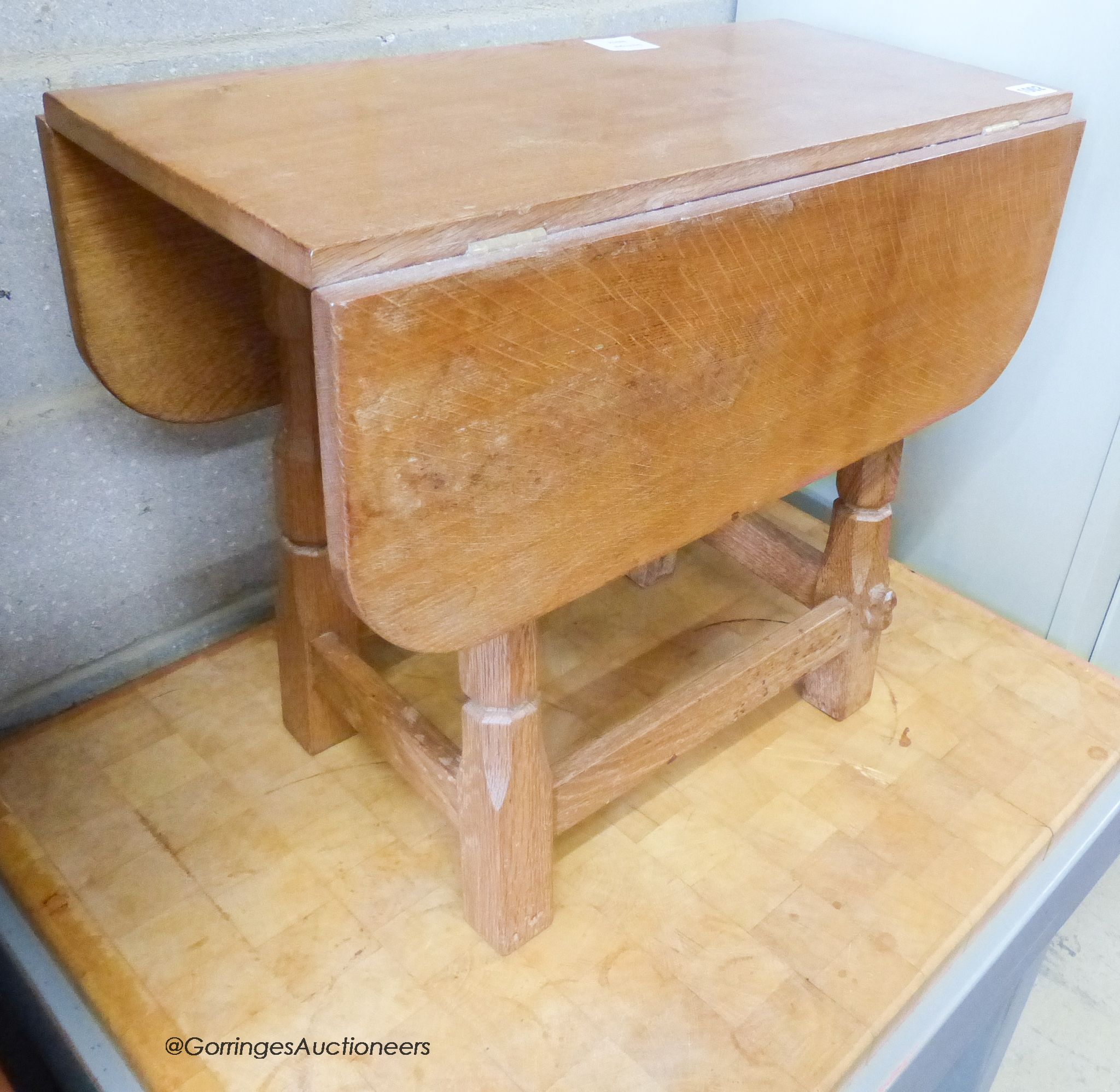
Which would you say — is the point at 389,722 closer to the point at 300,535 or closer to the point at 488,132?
the point at 300,535

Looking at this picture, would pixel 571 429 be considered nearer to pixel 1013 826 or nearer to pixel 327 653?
pixel 327 653

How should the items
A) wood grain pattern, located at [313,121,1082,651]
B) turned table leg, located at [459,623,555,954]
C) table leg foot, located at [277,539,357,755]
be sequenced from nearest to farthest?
wood grain pattern, located at [313,121,1082,651] < turned table leg, located at [459,623,555,954] < table leg foot, located at [277,539,357,755]

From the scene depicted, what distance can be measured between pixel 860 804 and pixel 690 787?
18 cm

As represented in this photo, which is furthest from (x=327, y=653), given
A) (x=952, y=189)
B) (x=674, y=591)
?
(x=952, y=189)

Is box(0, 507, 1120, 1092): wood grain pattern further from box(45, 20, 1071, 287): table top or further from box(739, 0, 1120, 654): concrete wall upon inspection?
box(45, 20, 1071, 287): table top

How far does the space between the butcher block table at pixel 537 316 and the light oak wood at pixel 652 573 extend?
31 centimetres

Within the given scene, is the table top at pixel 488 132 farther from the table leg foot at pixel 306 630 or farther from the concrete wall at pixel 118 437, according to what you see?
the table leg foot at pixel 306 630

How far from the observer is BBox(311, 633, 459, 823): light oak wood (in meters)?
0.99

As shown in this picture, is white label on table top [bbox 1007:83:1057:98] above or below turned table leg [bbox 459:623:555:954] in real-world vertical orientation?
above

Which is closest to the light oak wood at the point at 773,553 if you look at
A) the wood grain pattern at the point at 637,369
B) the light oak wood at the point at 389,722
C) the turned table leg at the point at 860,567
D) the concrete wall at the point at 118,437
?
the turned table leg at the point at 860,567

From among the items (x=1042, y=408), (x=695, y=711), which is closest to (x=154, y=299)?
(x=695, y=711)

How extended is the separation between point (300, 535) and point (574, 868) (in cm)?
43

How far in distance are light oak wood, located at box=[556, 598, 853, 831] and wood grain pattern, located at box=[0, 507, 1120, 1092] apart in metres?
0.12

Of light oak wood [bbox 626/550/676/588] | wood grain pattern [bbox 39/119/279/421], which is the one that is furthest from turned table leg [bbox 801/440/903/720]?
wood grain pattern [bbox 39/119/279/421]
